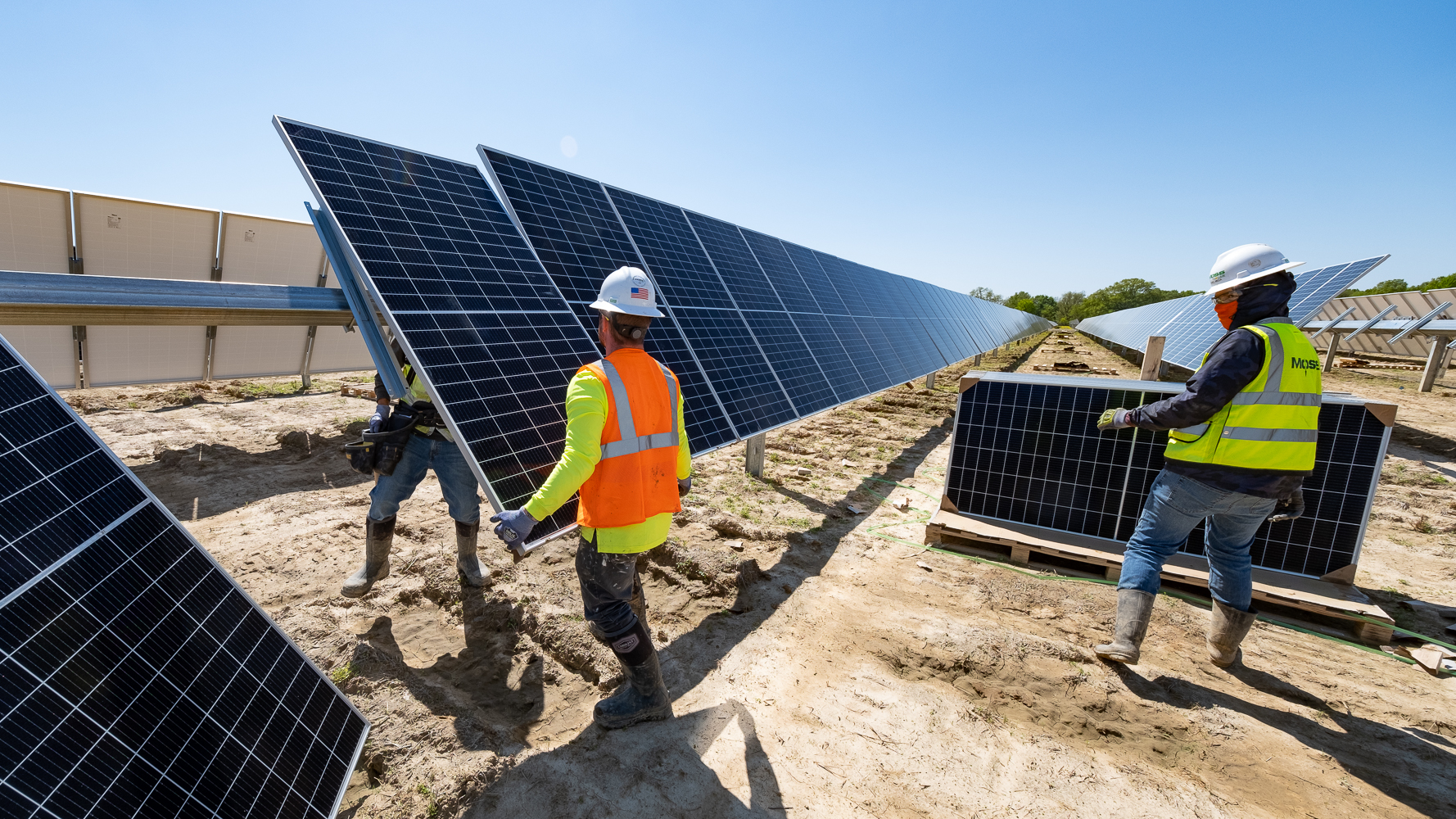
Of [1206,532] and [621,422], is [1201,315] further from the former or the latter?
[621,422]

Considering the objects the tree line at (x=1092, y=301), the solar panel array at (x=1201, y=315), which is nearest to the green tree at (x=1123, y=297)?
the tree line at (x=1092, y=301)

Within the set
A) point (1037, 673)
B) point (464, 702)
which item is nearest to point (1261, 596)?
point (1037, 673)

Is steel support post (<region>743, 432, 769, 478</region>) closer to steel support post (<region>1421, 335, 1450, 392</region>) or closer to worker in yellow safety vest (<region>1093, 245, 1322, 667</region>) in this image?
worker in yellow safety vest (<region>1093, 245, 1322, 667</region>)

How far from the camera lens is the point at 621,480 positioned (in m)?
2.95

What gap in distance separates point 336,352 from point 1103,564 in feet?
→ 52.2

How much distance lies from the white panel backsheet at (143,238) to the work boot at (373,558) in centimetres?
1000

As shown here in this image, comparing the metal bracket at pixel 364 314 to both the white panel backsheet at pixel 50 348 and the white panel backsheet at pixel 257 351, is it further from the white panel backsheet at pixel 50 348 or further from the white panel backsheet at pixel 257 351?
the white panel backsheet at pixel 257 351

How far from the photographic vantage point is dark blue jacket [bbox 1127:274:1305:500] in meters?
3.42

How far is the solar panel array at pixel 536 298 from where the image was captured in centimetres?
387

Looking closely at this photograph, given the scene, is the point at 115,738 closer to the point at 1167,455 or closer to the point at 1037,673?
the point at 1037,673

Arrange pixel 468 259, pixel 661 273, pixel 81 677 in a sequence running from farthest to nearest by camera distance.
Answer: pixel 661 273
pixel 468 259
pixel 81 677

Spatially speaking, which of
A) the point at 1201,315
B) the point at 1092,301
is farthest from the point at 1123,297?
the point at 1201,315

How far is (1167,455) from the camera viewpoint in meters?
3.82

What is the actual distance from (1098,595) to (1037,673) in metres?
1.54
